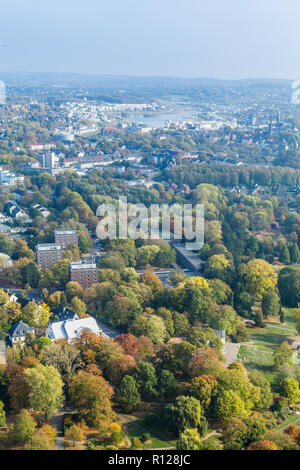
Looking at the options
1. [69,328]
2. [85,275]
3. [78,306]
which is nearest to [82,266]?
[85,275]

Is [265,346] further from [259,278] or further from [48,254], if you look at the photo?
[48,254]

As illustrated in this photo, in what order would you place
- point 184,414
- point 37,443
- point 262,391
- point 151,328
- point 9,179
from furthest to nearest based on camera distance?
point 9,179, point 151,328, point 262,391, point 184,414, point 37,443

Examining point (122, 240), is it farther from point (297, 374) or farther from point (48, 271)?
point (297, 374)

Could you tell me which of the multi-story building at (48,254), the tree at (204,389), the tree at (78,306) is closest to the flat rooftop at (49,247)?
the multi-story building at (48,254)

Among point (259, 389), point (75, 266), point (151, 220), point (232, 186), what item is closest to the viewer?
point (259, 389)

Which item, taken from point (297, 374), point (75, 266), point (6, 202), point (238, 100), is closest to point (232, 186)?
point (6, 202)

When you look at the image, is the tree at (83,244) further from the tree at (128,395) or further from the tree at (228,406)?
the tree at (228,406)

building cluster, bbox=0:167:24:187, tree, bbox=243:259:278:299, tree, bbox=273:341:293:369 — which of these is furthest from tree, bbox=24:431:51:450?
building cluster, bbox=0:167:24:187
